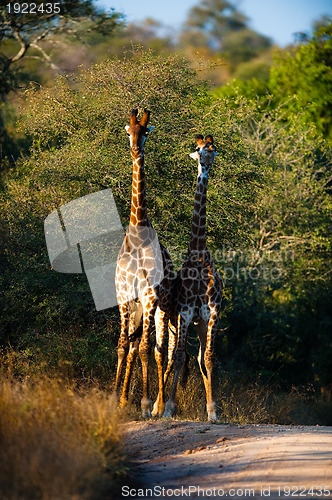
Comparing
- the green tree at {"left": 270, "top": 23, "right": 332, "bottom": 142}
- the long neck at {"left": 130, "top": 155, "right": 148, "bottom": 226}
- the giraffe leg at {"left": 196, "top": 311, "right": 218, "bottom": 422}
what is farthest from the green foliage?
the green tree at {"left": 270, "top": 23, "right": 332, "bottom": 142}

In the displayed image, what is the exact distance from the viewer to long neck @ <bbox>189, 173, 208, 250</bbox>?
31.5 ft

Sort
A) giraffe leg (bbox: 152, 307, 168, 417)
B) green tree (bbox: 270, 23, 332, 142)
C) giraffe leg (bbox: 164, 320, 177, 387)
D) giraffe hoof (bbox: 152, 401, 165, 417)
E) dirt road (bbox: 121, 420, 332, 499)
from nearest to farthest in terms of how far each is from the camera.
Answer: dirt road (bbox: 121, 420, 332, 499), giraffe hoof (bbox: 152, 401, 165, 417), giraffe leg (bbox: 152, 307, 168, 417), giraffe leg (bbox: 164, 320, 177, 387), green tree (bbox: 270, 23, 332, 142)

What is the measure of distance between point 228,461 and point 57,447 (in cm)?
199

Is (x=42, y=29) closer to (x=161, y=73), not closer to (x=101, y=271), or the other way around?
(x=161, y=73)

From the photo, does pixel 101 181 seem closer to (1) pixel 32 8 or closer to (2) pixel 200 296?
(2) pixel 200 296

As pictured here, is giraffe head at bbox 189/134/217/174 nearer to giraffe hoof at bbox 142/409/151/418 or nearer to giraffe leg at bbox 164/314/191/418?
giraffe leg at bbox 164/314/191/418

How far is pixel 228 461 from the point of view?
20.5ft

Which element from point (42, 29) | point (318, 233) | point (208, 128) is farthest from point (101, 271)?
point (42, 29)

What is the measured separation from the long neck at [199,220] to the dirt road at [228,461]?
9.26ft

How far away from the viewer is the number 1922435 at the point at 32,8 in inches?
716

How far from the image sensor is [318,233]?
17047mm

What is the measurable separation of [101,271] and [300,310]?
309 inches

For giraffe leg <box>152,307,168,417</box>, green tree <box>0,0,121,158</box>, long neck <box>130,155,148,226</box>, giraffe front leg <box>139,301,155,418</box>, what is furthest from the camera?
green tree <box>0,0,121,158</box>

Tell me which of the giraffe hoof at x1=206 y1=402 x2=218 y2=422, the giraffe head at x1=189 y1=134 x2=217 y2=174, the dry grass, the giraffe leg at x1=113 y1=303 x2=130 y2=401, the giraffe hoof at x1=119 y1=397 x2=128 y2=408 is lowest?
the giraffe hoof at x1=206 y1=402 x2=218 y2=422
